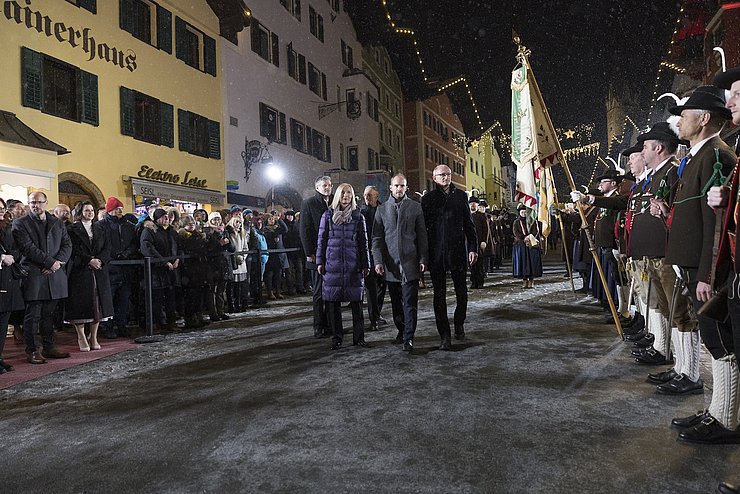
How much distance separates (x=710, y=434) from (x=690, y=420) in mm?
200

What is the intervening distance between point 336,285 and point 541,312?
418 centimetres

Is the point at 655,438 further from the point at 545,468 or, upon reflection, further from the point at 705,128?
the point at 705,128

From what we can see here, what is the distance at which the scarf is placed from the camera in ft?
21.3

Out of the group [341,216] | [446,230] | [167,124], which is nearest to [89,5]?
[167,124]

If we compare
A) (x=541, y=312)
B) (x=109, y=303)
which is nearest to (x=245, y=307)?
(x=109, y=303)

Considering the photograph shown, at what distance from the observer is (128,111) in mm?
16656

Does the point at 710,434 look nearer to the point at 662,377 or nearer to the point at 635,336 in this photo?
the point at 662,377

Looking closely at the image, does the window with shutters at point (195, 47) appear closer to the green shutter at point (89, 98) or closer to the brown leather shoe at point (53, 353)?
the green shutter at point (89, 98)

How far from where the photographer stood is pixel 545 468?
2936 millimetres

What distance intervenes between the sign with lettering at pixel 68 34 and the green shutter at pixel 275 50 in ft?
28.1

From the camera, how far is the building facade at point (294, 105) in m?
22.0

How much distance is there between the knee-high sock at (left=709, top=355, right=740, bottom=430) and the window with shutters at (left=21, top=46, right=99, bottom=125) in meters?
15.5

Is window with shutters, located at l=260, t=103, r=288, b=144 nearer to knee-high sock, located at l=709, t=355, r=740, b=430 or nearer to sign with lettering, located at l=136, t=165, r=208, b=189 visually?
sign with lettering, located at l=136, t=165, r=208, b=189

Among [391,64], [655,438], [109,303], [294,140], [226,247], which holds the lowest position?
[655,438]
